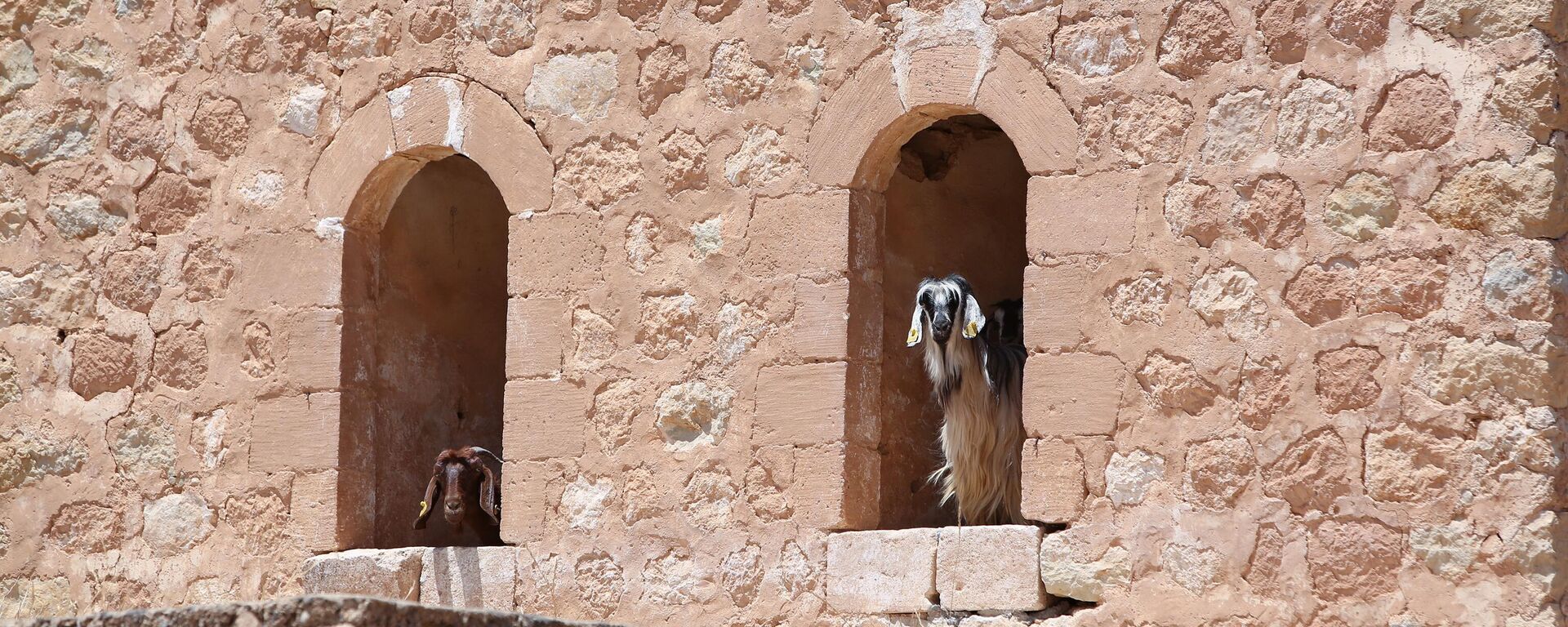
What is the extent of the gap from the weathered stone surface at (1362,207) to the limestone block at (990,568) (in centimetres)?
132

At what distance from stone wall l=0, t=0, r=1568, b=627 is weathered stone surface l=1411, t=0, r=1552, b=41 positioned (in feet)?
0.05

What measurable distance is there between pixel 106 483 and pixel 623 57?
2.60m

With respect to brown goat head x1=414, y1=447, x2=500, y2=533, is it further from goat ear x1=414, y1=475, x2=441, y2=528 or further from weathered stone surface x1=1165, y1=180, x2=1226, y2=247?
weathered stone surface x1=1165, y1=180, x2=1226, y2=247

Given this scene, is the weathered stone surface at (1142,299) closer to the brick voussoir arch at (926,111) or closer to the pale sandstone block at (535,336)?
the brick voussoir arch at (926,111)

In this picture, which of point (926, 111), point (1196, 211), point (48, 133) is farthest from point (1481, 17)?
point (48, 133)

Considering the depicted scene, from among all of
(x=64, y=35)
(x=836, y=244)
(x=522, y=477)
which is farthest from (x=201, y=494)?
(x=836, y=244)

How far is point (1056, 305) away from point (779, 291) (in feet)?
3.25

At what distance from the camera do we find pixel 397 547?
325 inches

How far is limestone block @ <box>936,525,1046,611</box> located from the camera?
22.4 ft

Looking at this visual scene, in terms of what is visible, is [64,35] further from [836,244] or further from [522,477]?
[836,244]

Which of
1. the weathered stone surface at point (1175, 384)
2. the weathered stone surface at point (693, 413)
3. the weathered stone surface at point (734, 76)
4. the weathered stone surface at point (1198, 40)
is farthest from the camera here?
the weathered stone surface at point (734, 76)

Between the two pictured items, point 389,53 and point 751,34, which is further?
point 389,53

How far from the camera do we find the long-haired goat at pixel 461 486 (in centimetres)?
793

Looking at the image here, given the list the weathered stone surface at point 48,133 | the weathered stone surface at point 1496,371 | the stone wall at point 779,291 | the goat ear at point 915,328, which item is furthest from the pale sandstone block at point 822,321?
the weathered stone surface at point 48,133
